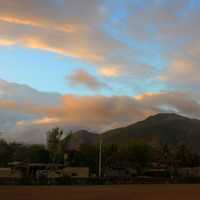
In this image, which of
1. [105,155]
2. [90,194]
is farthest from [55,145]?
[90,194]

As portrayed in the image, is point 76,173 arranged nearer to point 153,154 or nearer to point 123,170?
point 123,170

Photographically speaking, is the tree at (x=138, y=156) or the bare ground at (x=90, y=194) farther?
the tree at (x=138, y=156)

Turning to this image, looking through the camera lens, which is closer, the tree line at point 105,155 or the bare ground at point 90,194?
the bare ground at point 90,194

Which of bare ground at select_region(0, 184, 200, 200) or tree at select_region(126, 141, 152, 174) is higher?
tree at select_region(126, 141, 152, 174)

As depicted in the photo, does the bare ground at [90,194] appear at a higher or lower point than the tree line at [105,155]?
lower

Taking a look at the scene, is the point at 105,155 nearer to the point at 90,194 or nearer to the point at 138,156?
the point at 138,156

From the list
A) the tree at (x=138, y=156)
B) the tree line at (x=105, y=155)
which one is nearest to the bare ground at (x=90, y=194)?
the tree line at (x=105, y=155)

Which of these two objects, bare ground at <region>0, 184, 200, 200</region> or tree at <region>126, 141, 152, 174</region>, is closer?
bare ground at <region>0, 184, 200, 200</region>

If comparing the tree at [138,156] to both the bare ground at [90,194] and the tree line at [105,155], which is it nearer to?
the tree line at [105,155]

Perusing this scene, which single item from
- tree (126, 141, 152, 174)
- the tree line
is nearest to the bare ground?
the tree line

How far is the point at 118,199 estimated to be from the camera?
99.4 feet

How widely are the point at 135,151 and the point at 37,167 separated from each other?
27616 mm

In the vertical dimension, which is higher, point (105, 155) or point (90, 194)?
point (105, 155)

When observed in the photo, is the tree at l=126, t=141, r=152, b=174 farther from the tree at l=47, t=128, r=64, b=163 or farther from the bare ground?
the bare ground
